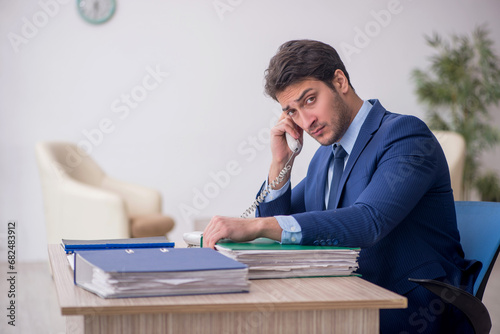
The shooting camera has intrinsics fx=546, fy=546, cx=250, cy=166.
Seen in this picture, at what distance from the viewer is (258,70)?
5305mm

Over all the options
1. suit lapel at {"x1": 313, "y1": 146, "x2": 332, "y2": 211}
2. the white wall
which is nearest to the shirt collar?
suit lapel at {"x1": 313, "y1": 146, "x2": 332, "y2": 211}

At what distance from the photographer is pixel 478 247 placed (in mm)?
1494

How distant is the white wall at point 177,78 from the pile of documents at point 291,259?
4.09 m

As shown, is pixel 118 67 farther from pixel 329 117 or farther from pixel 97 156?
pixel 329 117

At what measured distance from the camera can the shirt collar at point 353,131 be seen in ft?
5.23

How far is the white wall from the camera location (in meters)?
4.80

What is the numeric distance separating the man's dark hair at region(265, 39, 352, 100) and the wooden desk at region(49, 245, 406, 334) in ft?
2.46

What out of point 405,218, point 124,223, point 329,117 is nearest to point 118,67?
point 124,223

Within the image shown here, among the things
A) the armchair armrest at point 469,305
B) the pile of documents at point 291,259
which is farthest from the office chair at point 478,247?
the pile of documents at point 291,259

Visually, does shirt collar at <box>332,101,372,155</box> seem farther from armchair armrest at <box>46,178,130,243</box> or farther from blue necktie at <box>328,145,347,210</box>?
armchair armrest at <box>46,178,130,243</box>

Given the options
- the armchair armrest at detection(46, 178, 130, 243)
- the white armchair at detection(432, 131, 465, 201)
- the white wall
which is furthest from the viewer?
the white wall

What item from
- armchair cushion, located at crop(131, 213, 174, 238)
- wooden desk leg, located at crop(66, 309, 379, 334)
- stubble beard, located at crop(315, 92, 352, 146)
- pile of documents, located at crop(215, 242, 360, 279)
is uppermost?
stubble beard, located at crop(315, 92, 352, 146)

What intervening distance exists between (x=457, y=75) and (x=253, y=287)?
4.63 m

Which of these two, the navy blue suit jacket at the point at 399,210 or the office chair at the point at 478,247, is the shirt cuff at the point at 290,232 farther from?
the office chair at the point at 478,247
